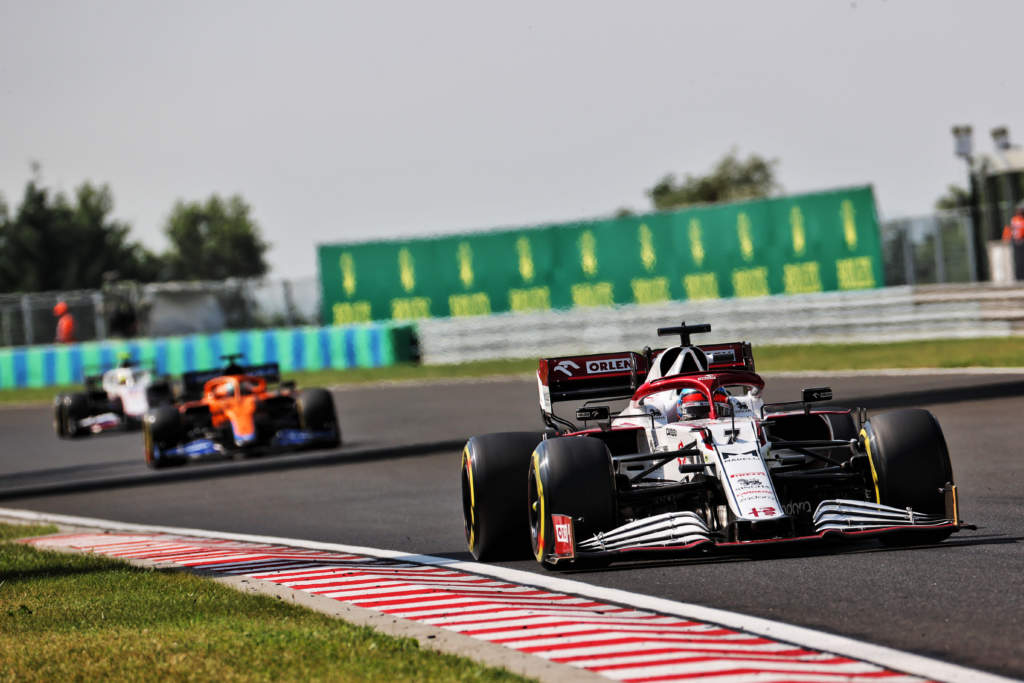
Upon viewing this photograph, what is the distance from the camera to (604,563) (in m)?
8.37

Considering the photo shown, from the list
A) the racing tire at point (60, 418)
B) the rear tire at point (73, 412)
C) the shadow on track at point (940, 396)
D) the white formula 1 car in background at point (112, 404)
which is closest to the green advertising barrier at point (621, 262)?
the shadow on track at point (940, 396)

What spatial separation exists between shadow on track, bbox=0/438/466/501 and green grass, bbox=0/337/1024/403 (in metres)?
8.36

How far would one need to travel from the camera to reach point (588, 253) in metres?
34.7

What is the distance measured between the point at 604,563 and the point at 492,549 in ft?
3.40

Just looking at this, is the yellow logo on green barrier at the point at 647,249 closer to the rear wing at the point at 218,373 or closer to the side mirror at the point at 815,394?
the rear wing at the point at 218,373

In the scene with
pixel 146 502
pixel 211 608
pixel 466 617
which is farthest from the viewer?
pixel 146 502

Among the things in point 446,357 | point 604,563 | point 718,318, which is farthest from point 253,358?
point 604,563

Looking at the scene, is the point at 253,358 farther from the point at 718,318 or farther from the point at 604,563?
the point at 604,563

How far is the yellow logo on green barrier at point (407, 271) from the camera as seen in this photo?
1470 inches

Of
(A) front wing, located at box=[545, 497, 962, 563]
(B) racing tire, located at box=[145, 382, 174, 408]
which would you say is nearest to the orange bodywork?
(B) racing tire, located at box=[145, 382, 174, 408]

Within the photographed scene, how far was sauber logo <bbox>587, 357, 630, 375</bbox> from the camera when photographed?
10398mm

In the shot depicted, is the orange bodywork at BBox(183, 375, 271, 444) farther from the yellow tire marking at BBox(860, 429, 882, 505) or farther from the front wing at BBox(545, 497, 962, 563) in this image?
the yellow tire marking at BBox(860, 429, 882, 505)

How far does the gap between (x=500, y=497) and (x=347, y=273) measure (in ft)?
95.6

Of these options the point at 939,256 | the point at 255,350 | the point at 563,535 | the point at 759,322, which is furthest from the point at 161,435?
the point at 255,350
